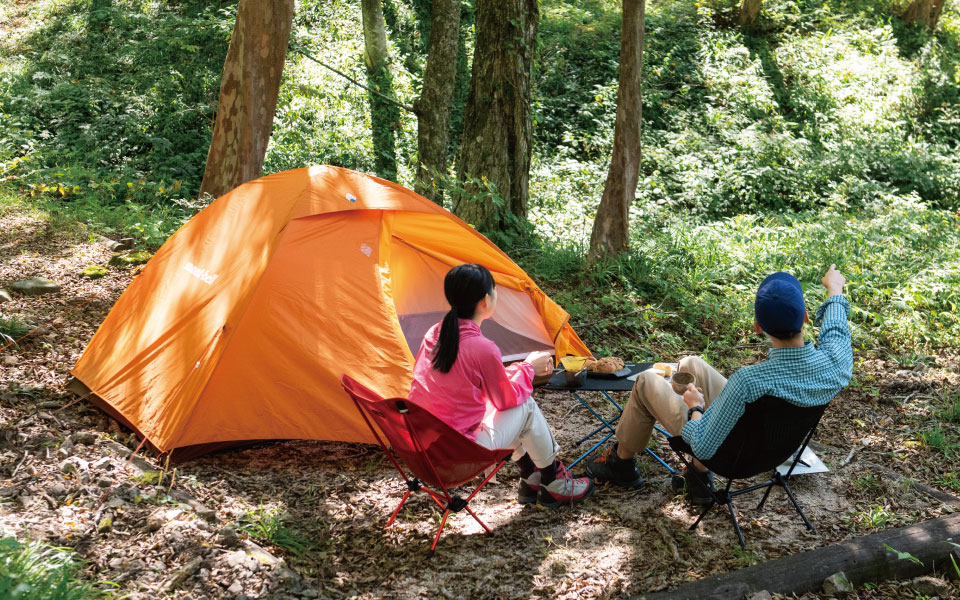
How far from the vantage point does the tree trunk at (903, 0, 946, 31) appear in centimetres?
1523

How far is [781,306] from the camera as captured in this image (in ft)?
10.2

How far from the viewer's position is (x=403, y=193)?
4844 millimetres

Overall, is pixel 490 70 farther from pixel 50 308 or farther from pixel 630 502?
pixel 630 502

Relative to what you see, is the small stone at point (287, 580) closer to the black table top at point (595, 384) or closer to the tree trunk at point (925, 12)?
the black table top at point (595, 384)

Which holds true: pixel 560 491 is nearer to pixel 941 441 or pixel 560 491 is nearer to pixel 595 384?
pixel 595 384

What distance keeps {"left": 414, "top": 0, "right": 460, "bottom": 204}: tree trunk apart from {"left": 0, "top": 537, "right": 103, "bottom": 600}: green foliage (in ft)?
25.7

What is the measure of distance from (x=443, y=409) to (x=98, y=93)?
9.62 m

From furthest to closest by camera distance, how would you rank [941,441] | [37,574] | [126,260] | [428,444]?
[126,260] → [941,441] → [428,444] → [37,574]

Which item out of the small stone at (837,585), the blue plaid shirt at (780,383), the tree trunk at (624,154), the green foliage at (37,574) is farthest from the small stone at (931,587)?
the tree trunk at (624,154)

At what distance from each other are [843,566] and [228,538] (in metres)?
2.81

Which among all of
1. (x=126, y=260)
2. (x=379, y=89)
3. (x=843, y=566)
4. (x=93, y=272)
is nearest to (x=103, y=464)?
(x=93, y=272)

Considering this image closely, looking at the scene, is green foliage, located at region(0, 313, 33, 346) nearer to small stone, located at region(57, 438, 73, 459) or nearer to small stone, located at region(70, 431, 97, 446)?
small stone, located at region(70, 431, 97, 446)

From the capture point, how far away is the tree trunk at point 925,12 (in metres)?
15.2

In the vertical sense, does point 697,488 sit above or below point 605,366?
below
